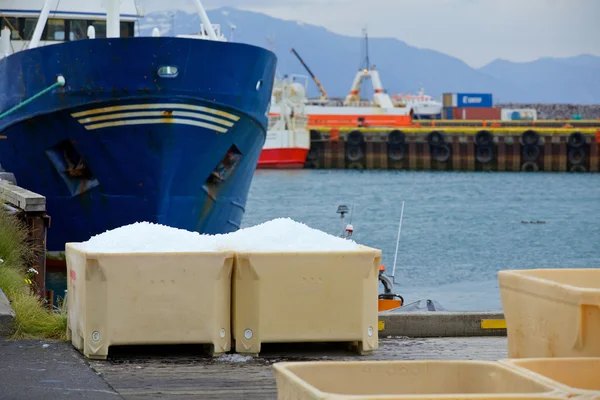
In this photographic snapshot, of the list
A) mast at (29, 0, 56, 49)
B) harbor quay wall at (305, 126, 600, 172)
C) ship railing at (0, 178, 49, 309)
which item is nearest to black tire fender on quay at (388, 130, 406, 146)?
harbor quay wall at (305, 126, 600, 172)

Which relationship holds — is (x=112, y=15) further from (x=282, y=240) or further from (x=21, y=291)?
(x=282, y=240)

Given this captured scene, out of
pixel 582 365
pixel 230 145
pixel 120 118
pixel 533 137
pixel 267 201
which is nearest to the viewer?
pixel 582 365

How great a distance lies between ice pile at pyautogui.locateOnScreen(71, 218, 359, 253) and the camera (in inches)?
299

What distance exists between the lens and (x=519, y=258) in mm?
34094

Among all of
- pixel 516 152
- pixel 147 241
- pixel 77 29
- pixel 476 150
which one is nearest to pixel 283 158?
pixel 476 150

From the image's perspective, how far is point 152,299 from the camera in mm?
7387

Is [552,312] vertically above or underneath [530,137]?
above

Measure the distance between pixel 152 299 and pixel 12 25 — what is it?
1678 cm

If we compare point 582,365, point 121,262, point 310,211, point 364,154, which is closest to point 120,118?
point 121,262

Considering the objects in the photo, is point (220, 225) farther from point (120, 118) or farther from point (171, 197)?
point (120, 118)

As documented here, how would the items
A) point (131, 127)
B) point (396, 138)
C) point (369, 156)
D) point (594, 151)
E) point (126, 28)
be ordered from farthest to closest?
point (369, 156) → point (594, 151) → point (396, 138) → point (126, 28) → point (131, 127)

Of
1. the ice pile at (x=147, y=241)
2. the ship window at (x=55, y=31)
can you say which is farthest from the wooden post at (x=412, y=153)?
the ice pile at (x=147, y=241)

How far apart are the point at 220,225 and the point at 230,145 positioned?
1531 mm

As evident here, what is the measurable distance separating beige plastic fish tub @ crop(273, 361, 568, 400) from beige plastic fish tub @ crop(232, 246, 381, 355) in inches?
104
